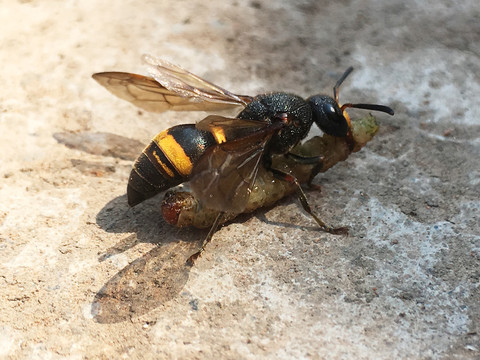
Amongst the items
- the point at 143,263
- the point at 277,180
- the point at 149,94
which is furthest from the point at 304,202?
the point at 149,94

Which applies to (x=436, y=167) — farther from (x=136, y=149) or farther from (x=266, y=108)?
(x=136, y=149)

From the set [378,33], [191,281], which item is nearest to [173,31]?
[378,33]

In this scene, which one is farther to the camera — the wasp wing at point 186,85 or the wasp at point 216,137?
the wasp wing at point 186,85

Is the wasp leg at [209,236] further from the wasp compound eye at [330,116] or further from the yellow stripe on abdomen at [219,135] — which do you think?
the wasp compound eye at [330,116]

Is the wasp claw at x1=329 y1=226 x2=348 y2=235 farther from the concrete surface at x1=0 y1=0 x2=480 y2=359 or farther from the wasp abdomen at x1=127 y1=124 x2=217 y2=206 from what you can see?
the wasp abdomen at x1=127 y1=124 x2=217 y2=206

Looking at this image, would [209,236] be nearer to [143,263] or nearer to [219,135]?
[143,263]

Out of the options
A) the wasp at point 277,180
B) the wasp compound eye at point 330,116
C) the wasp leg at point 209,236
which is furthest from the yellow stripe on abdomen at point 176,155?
the wasp compound eye at point 330,116

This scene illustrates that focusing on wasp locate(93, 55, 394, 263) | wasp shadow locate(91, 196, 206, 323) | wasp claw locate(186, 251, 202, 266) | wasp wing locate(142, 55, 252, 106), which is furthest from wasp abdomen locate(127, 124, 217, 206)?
wasp wing locate(142, 55, 252, 106)
